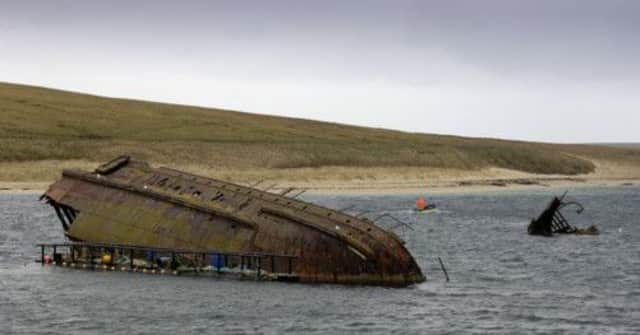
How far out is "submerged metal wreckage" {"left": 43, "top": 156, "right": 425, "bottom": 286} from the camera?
4516cm

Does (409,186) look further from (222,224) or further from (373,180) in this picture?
(222,224)

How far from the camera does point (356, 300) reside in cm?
4291

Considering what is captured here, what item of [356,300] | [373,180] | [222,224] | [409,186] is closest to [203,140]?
[373,180]

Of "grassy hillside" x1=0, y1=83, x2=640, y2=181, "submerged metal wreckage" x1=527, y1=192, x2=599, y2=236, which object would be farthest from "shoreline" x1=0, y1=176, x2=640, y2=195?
"submerged metal wreckage" x1=527, y1=192, x2=599, y2=236

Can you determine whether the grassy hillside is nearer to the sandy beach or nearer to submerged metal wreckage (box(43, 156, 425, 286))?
the sandy beach

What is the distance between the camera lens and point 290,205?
48.7 m

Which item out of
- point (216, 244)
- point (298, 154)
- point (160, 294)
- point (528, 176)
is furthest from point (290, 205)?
point (528, 176)

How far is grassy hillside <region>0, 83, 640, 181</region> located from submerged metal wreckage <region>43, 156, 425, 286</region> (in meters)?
65.4

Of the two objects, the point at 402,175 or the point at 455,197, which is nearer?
the point at 455,197

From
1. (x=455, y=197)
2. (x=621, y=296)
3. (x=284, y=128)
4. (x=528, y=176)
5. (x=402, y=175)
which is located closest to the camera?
(x=621, y=296)

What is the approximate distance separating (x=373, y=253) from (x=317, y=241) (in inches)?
90.7

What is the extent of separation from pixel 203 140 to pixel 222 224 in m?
94.0

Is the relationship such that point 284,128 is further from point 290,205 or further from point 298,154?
point 290,205

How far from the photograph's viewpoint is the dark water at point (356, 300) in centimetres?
3928
